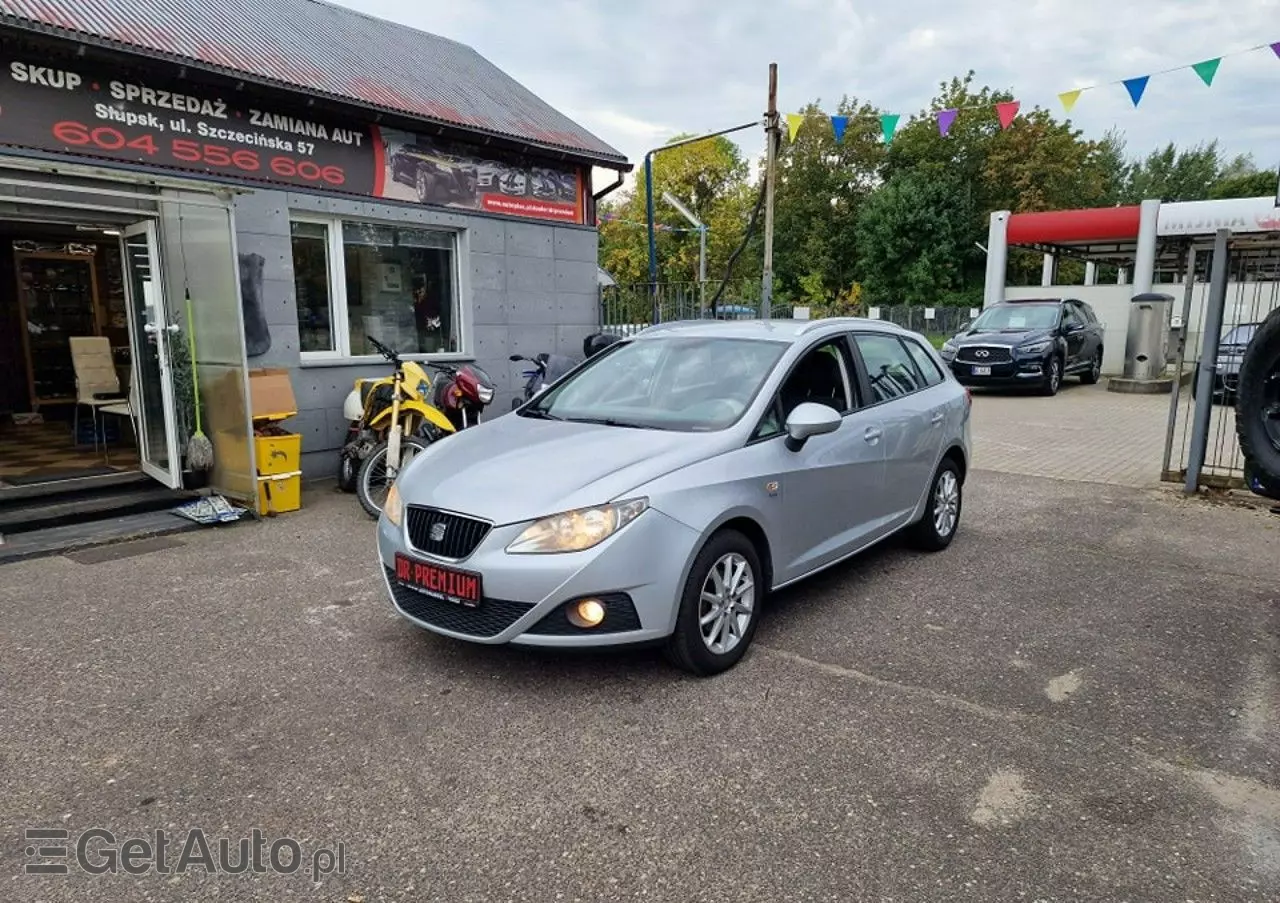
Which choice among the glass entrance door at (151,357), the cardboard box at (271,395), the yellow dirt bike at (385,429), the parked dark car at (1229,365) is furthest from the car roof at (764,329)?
the glass entrance door at (151,357)

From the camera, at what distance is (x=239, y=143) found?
709 centimetres

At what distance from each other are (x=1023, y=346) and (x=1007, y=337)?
15.6 inches

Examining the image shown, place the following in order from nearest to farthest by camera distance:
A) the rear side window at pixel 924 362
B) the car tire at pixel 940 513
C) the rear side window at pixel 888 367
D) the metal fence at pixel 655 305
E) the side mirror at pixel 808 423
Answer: the side mirror at pixel 808 423 → the rear side window at pixel 888 367 → the car tire at pixel 940 513 → the rear side window at pixel 924 362 → the metal fence at pixel 655 305

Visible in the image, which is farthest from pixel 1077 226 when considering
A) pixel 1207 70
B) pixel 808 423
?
pixel 808 423

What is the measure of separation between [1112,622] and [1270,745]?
1.28m

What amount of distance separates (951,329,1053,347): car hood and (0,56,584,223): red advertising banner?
974 centimetres

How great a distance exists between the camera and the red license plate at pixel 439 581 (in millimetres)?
3350

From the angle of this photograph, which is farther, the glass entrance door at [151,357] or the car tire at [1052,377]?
the car tire at [1052,377]

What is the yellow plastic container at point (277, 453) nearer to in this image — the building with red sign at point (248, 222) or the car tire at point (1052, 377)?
the building with red sign at point (248, 222)

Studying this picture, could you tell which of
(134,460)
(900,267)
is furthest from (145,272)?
(900,267)

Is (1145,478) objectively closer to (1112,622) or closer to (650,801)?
(1112,622)

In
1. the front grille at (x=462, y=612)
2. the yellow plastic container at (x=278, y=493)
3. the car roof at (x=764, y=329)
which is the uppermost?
the car roof at (x=764, y=329)

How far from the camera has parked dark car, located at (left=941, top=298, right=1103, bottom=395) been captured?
597 inches

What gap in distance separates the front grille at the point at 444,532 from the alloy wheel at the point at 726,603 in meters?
1.01
